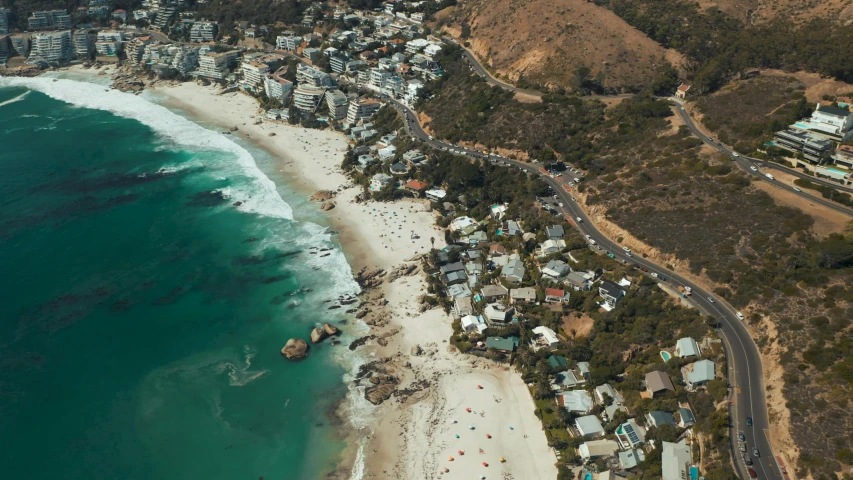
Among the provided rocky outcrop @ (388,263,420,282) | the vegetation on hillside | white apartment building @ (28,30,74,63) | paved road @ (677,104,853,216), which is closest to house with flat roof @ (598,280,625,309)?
paved road @ (677,104,853,216)

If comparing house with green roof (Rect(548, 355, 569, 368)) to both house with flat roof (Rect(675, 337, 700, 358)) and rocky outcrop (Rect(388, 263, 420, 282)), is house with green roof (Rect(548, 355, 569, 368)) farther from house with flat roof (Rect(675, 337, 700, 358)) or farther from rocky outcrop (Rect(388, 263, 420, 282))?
rocky outcrop (Rect(388, 263, 420, 282))

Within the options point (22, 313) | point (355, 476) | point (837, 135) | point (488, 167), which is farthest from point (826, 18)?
point (22, 313)

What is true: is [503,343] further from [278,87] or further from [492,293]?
[278,87]

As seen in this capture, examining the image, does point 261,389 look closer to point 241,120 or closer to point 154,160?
point 154,160

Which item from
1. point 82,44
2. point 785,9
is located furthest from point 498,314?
point 82,44

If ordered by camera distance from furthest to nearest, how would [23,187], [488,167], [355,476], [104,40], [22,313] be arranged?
[104,40] → [23,187] → [488,167] → [22,313] → [355,476]
